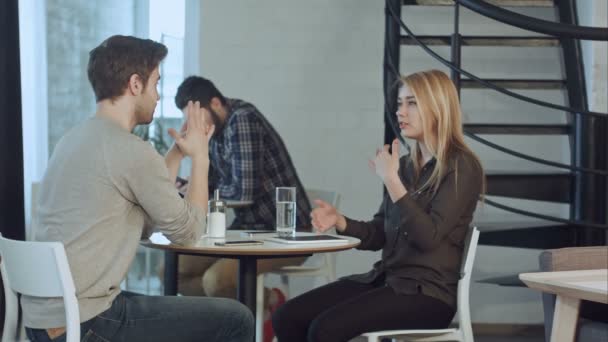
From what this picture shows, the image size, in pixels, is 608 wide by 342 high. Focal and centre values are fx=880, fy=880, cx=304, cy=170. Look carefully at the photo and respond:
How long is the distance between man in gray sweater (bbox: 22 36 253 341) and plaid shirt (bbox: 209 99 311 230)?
154 centimetres

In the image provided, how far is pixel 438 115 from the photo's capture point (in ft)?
9.09

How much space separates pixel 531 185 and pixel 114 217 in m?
2.40

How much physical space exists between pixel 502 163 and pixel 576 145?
94 cm

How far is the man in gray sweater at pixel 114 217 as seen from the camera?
221 cm

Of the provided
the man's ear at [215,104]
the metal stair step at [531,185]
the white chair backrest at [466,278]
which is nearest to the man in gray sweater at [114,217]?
the white chair backrest at [466,278]

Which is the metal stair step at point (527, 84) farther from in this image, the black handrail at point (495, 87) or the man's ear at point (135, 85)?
the man's ear at point (135, 85)

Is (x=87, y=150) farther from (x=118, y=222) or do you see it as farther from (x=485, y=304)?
(x=485, y=304)

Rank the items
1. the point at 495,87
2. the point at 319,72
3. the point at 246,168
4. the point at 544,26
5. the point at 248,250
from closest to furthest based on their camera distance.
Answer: the point at 248,250 → the point at 544,26 → the point at 495,87 → the point at 246,168 → the point at 319,72

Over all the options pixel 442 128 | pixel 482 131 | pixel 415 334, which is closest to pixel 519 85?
pixel 482 131

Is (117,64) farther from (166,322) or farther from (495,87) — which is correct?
(495,87)

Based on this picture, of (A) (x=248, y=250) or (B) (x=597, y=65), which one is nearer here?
(A) (x=248, y=250)

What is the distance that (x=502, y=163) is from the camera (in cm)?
486

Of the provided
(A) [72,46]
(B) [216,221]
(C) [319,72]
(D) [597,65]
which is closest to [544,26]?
(D) [597,65]

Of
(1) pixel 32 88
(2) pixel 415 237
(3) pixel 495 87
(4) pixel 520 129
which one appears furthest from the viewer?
(1) pixel 32 88
